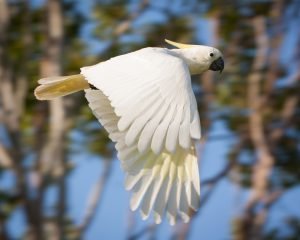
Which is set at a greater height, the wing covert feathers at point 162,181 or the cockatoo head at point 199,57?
the cockatoo head at point 199,57

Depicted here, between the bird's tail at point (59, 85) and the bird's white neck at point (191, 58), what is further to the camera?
the bird's white neck at point (191, 58)

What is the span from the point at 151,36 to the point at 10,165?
206 cm

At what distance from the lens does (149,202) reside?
10.8ft

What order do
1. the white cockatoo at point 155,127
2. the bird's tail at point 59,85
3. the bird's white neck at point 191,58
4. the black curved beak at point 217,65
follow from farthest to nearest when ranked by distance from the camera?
the black curved beak at point 217,65, the bird's white neck at point 191,58, the bird's tail at point 59,85, the white cockatoo at point 155,127

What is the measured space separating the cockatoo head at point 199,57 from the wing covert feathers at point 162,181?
70 centimetres

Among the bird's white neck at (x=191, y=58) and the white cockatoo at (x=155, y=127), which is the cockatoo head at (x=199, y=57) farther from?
the white cockatoo at (x=155, y=127)

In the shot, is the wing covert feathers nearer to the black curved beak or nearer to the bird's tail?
the bird's tail

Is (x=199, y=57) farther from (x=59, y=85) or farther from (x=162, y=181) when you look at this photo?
(x=162, y=181)

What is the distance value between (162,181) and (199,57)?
0.99m

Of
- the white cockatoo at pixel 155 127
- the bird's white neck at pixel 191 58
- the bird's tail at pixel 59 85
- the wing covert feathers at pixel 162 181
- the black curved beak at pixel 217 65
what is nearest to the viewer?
the white cockatoo at pixel 155 127

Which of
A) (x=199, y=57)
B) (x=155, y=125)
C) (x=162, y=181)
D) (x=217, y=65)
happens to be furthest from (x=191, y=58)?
(x=155, y=125)

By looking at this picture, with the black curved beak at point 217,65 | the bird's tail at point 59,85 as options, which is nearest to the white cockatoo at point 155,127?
the bird's tail at point 59,85

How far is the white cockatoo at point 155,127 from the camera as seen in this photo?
2.88m

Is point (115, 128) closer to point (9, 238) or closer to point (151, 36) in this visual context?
point (9, 238)
